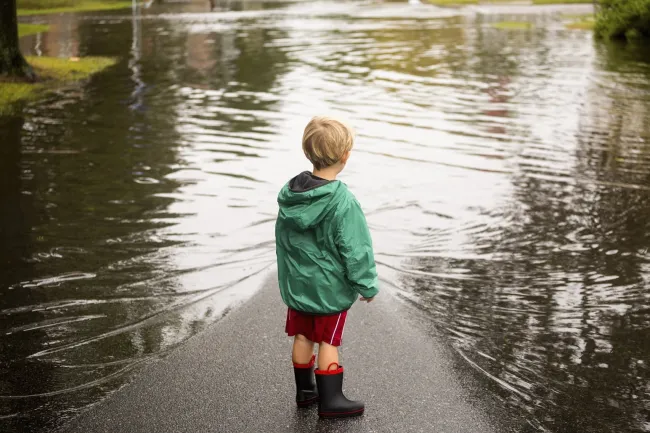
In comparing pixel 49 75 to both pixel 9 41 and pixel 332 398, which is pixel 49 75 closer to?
pixel 9 41

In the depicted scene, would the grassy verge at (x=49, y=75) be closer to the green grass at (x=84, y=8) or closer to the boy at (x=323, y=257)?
the boy at (x=323, y=257)

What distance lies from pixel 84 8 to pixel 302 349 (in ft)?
147

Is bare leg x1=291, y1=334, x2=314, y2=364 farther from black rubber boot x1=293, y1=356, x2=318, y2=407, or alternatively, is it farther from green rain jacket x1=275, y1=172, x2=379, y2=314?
green rain jacket x1=275, y1=172, x2=379, y2=314

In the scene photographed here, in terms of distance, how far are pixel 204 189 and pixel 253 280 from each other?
3074mm

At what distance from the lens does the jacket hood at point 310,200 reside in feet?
13.3

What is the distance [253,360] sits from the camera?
497 cm

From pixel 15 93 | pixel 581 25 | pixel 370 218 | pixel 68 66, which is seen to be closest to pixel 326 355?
pixel 370 218

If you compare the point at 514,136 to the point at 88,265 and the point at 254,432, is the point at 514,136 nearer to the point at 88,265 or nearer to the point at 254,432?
the point at 88,265

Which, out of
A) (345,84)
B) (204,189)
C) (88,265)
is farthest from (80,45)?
(88,265)

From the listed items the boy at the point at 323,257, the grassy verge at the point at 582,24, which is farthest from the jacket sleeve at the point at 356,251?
the grassy verge at the point at 582,24

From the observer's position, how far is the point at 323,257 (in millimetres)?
4148

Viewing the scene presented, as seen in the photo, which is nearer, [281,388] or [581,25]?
[281,388]

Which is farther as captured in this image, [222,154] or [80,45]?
[80,45]

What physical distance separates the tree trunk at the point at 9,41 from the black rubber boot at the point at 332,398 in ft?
48.2
